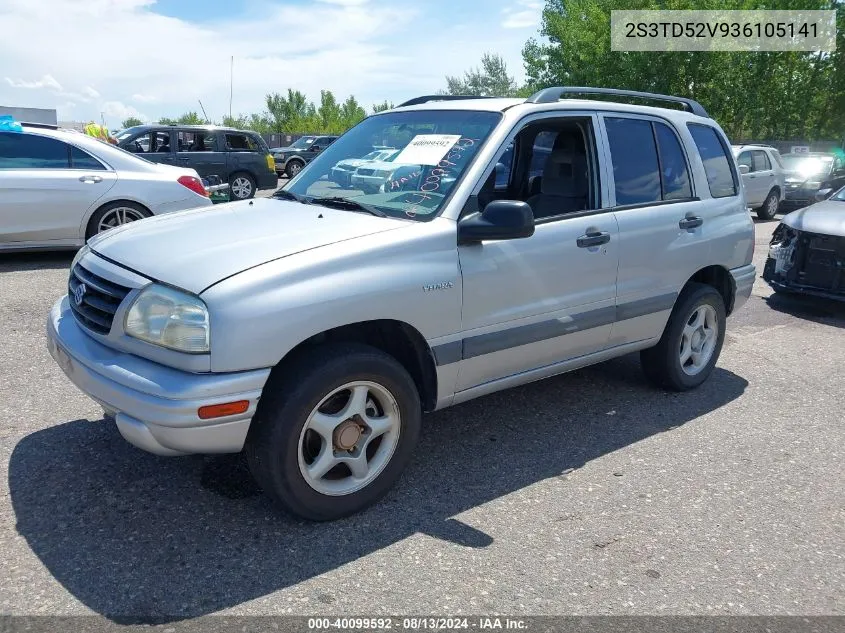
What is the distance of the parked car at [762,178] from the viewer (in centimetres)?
1608

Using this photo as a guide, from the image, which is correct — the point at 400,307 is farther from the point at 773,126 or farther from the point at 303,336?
the point at 773,126

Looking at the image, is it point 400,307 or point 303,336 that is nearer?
point 303,336

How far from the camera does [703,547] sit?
314 cm

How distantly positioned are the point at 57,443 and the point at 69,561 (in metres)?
1.16

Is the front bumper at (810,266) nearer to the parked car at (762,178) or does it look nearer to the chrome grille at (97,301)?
the chrome grille at (97,301)

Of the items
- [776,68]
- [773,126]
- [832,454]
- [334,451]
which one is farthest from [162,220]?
[773,126]

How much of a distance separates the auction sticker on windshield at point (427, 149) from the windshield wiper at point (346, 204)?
0.35 m

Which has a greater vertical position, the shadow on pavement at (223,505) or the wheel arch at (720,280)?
the wheel arch at (720,280)

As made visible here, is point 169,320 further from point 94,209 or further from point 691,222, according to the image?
point 94,209

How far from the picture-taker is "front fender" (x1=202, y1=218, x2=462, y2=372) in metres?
2.78

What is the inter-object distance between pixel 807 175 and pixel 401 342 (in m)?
19.4

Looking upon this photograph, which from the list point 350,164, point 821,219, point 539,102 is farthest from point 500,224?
point 821,219

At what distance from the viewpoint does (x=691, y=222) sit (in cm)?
466

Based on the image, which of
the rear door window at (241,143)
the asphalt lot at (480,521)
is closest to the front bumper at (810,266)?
the asphalt lot at (480,521)
